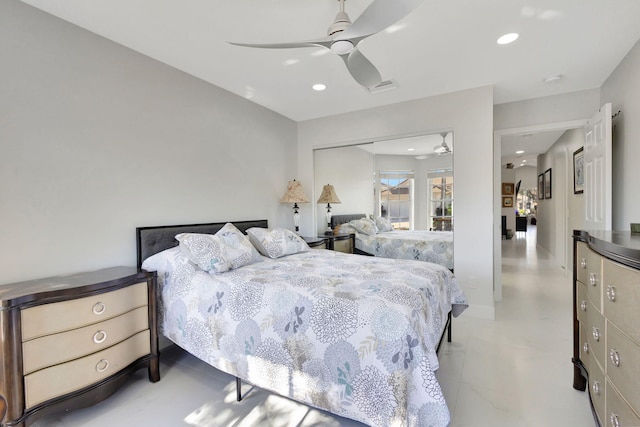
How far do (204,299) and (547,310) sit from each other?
3.87 m

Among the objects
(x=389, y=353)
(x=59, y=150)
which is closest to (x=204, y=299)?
(x=389, y=353)

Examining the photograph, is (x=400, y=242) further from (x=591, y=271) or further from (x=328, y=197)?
(x=591, y=271)

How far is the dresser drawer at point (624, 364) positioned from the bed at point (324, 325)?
0.65 m

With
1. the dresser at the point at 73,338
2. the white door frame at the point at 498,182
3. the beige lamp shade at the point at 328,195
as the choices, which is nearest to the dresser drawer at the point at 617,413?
the white door frame at the point at 498,182

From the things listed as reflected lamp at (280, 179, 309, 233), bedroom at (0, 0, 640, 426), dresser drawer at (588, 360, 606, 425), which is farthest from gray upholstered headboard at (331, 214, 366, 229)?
dresser drawer at (588, 360, 606, 425)

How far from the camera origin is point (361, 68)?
2.08 m

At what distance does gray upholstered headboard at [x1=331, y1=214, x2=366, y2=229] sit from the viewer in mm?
4248

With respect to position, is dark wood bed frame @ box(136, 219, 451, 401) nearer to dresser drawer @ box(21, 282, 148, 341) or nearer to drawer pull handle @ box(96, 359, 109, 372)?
dresser drawer @ box(21, 282, 148, 341)

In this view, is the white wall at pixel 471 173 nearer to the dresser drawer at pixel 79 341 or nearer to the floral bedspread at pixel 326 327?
the floral bedspread at pixel 326 327

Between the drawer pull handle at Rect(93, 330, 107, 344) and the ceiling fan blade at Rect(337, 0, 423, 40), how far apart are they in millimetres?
2314

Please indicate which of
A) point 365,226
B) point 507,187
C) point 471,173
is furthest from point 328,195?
point 507,187

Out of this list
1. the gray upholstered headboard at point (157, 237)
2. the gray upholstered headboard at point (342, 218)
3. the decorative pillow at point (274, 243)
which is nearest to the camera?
the gray upholstered headboard at point (157, 237)

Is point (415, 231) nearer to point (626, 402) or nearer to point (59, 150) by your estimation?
point (626, 402)

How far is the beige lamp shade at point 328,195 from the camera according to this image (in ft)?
14.4
